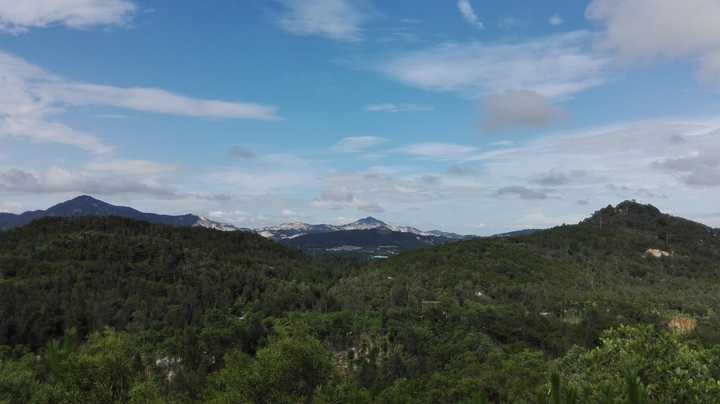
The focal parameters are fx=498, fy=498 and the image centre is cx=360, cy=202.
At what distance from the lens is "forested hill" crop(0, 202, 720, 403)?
134ft

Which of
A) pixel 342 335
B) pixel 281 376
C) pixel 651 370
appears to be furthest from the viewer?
pixel 342 335

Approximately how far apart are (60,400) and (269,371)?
20054mm

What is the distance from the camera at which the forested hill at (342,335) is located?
40812mm

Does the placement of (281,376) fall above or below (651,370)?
below

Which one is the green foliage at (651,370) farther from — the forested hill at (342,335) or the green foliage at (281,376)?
the green foliage at (281,376)

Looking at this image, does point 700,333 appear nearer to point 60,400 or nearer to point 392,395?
point 392,395

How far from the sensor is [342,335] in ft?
422

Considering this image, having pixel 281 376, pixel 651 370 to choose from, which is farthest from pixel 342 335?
pixel 651 370

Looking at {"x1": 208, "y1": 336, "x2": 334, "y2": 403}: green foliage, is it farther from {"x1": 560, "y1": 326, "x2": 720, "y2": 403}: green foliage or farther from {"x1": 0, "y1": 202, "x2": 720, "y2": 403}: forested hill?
{"x1": 560, "y1": 326, "x2": 720, "y2": 403}: green foliage

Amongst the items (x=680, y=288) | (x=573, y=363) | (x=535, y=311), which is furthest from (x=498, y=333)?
(x=680, y=288)

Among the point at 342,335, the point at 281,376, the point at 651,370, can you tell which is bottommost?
the point at 342,335

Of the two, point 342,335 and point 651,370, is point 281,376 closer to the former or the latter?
point 651,370

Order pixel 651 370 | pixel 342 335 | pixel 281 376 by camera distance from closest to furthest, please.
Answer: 1. pixel 651 370
2. pixel 281 376
3. pixel 342 335

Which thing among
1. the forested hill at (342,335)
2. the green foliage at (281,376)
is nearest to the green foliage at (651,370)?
the forested hill at (342,335)
